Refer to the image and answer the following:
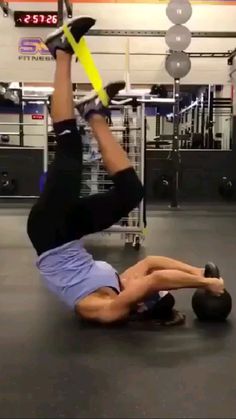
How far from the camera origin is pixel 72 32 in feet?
8.08

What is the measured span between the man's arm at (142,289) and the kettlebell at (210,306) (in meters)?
0.09

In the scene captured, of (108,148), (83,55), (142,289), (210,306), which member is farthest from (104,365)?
(83,55)

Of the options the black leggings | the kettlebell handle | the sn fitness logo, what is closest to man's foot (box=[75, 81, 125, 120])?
the black leggings

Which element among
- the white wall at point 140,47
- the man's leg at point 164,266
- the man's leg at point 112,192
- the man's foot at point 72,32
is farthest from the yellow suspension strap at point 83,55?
the white wall at point 140,47

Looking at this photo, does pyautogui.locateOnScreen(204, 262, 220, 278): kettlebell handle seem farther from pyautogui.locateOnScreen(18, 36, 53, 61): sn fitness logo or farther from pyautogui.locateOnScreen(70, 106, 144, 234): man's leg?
pyautogui.locateOnScreen(18, 36, 53, 61): sn fitness logo

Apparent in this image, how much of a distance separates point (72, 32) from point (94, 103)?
1.09 ft

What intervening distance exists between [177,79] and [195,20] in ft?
6.12

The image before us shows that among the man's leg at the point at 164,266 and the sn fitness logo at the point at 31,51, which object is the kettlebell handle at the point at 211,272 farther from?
the sn fitness logo at the point at 31,51

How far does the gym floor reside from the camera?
1.69 m

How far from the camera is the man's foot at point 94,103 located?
2.62 meters

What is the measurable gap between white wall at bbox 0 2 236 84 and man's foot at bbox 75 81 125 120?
643 cm

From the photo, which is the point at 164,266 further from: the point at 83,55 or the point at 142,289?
the point at 83,55

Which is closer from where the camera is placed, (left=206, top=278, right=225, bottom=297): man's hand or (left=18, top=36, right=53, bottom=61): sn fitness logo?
(left=206, top=278, right=225, bottom=297): man's hand

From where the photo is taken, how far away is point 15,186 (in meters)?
8.48
